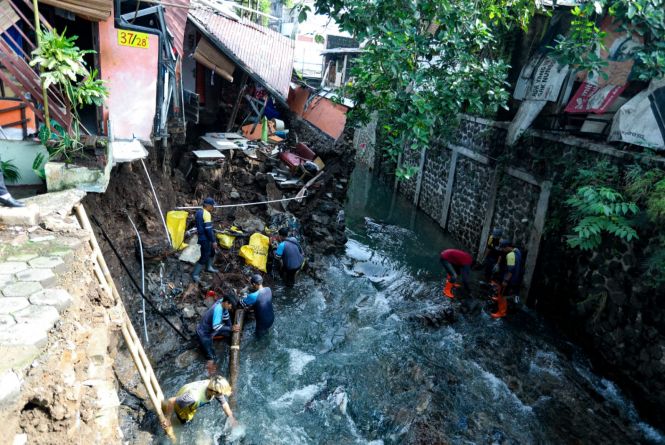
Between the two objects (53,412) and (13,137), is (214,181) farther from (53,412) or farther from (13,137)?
(53,412)

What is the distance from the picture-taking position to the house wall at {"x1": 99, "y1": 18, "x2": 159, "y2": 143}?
8.09 m

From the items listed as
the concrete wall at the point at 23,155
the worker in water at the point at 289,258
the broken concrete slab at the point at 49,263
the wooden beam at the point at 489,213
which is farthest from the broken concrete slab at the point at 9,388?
the wooden beam at the point at 489,213

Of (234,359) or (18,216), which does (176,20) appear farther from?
(234,359)

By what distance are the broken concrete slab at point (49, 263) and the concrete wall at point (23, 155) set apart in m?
2.54

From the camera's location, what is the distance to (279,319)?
9156 mm

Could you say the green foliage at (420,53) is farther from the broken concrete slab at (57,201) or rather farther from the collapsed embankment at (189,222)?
the broken concrete slab at (57,201)

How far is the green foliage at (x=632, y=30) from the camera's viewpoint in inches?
304

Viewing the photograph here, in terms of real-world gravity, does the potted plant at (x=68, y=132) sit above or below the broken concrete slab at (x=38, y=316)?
above

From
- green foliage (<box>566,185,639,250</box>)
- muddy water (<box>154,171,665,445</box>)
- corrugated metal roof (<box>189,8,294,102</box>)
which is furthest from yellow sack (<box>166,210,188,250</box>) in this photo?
green foliage (<box>566,185,639,250</box>)

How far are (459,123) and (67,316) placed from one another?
13.2m

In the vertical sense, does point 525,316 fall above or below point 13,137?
below

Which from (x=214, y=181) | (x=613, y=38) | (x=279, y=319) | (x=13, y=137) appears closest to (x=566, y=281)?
(x=613, y=38)

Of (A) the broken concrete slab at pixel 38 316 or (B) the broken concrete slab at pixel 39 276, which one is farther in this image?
(B) the broken concrete slab at pixel 39 276

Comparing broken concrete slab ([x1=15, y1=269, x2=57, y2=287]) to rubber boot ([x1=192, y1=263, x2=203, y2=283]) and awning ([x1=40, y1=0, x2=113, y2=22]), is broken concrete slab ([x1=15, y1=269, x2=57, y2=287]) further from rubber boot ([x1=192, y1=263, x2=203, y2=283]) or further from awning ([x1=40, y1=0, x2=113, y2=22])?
awning ([x1=40, y1=0, x2=113, y2=22])
